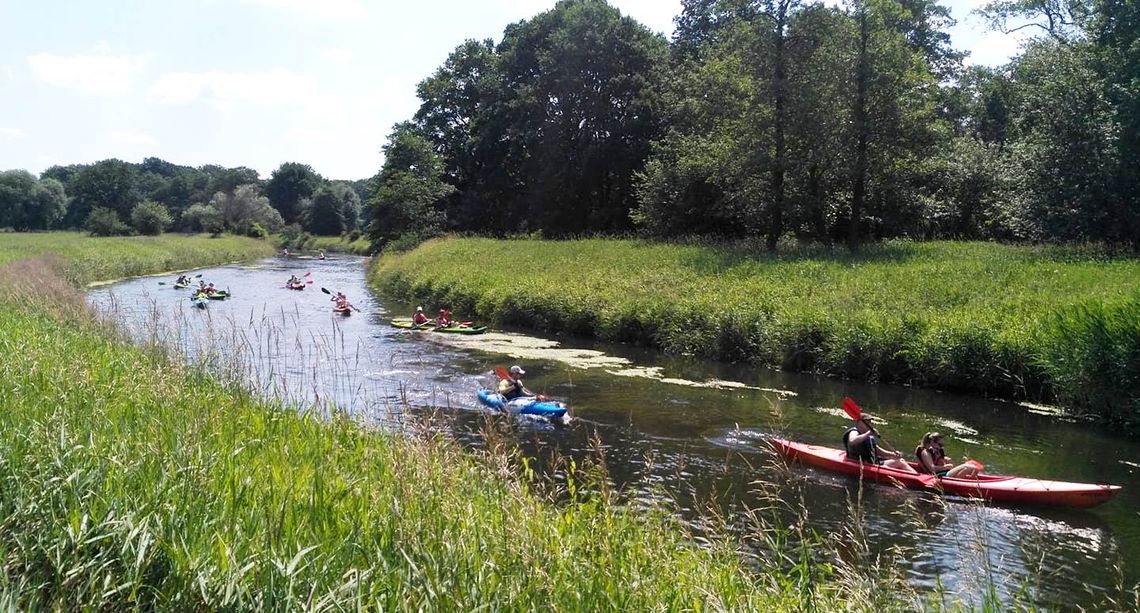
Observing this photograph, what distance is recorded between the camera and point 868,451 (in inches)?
358

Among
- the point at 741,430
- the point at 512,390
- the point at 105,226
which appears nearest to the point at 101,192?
the point at 105,226

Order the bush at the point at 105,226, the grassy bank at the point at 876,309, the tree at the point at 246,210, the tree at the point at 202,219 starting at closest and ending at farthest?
the grassy bank at the point at 876,309 < the bush at the point at 105,226 < the tree at the point at 202,219 < the tree at the point at 246,210

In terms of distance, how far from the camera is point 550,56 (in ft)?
140

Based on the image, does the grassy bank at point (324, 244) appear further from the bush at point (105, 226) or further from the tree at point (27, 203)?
the tree at point (27, 203)

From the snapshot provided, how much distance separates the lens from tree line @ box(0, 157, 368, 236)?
7481 cm

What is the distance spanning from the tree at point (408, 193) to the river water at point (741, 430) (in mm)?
25078

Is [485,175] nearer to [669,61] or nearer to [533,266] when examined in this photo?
[669,61]

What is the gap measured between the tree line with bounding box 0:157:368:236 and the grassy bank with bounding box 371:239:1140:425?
55554 millimetres

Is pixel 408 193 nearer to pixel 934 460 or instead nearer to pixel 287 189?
pixel 934 460

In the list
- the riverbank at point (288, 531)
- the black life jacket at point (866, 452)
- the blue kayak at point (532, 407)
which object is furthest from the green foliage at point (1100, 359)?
the riverbank at point (288, 531)

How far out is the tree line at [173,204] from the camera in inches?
2945

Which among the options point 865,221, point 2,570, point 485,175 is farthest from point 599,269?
point 485,175

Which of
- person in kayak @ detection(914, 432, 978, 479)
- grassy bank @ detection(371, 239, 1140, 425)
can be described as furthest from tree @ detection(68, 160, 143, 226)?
person in kayak @ detection(914, 432, 978, 479)

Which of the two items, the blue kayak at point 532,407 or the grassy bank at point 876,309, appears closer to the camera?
the blue kayak at point 532,407
